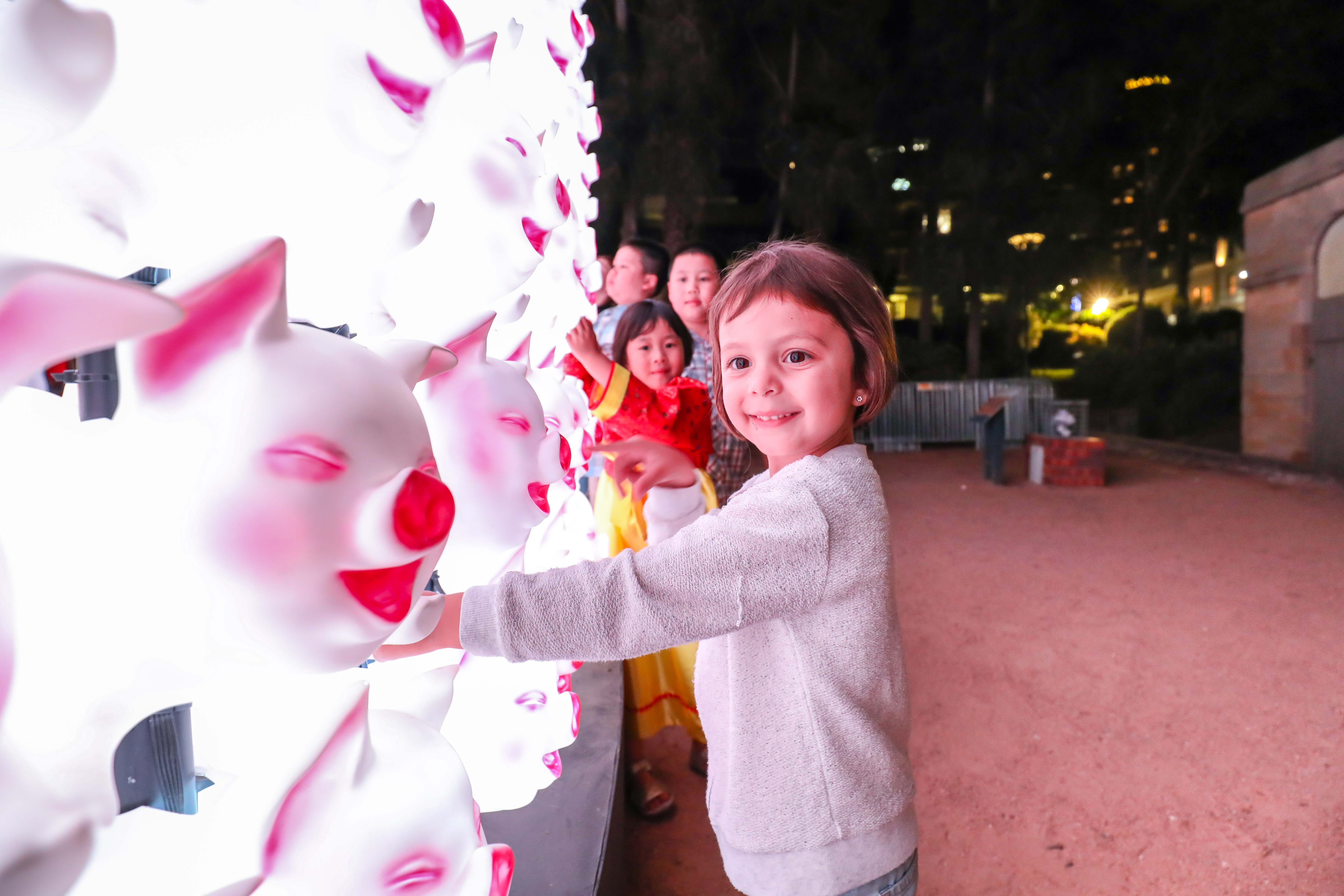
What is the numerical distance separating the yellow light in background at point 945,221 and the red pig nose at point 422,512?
13.5 m

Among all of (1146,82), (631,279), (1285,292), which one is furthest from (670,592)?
(1146,82)

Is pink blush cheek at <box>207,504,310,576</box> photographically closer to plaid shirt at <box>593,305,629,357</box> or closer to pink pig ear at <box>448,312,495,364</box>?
pink pig ear at <box>448,312,495,364</box>

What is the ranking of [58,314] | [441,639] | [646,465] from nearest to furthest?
[58,314] → [441,639] → [646,465]

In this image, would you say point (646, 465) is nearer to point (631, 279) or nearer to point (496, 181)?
point (496, 181)

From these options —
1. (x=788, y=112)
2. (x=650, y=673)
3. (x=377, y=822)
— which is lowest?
(x=650, y=673)

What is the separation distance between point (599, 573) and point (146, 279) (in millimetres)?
473

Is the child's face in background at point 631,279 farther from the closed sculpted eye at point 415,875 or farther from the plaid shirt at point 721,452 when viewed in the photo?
the closed sculpted eye at point 415,875

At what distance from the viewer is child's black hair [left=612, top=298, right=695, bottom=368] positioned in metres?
2.23

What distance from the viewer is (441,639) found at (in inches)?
29.3

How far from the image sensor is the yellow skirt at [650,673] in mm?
2230

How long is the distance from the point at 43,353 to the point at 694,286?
2.27 metres

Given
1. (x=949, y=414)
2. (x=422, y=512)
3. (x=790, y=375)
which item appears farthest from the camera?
(x=949, y=414)

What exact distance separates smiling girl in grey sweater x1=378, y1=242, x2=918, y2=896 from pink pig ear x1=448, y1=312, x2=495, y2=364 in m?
0.25

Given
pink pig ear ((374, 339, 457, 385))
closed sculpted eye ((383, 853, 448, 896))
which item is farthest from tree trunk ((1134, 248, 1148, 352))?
closed sculpted eye ((383, 853, 448, 896))
